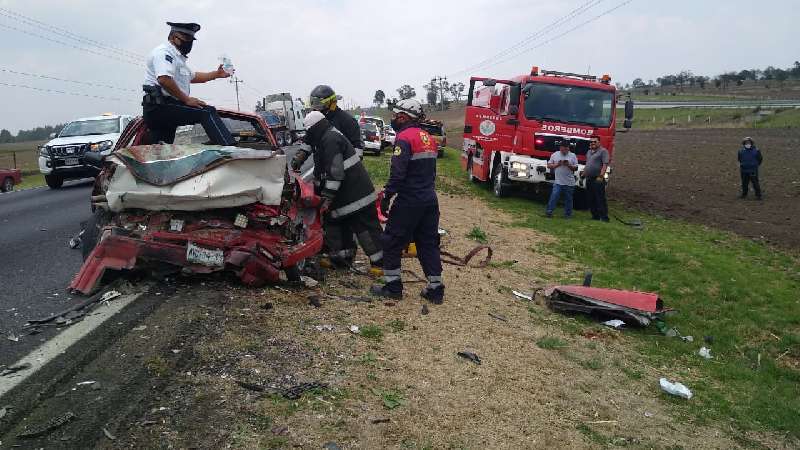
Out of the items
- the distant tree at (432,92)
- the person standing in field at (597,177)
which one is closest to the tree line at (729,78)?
the distant tree at (432,92)

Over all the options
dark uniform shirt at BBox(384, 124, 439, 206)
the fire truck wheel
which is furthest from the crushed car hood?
the fire truck wheel

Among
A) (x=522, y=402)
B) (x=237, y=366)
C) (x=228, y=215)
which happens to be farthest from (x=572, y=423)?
(x=228, y=215)

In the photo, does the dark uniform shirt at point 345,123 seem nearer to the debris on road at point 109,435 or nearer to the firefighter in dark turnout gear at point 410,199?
the firefighter in dark turnout gear at point 410,199

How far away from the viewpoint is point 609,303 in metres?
6.58

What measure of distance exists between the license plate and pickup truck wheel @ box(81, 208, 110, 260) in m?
0.86

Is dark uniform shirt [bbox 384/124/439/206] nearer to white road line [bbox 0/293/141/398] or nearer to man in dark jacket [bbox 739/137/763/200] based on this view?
white road line [bbox 0/293/141/398]

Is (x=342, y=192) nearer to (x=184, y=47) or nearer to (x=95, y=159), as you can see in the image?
(x=184, y=47)

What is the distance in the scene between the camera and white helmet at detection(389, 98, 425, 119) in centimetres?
575

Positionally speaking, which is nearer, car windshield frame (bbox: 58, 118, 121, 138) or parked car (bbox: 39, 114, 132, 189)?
parked car (bbox: 39, 114, 132, 189)

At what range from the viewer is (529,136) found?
1367cm

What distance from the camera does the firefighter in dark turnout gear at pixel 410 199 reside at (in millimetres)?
5676

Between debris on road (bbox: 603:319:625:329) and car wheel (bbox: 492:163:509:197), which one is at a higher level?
car wheel (bbox: 492:163:509:197)

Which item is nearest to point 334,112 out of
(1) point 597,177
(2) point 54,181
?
(1) point 597,177

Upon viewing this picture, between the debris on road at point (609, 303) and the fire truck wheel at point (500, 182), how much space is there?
26.6 feet
